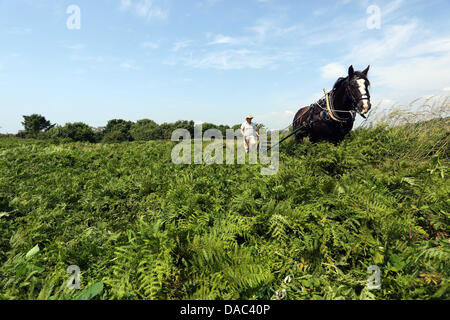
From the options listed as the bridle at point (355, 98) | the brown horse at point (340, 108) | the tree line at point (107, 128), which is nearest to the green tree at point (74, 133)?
the tree line at point (107, 128)

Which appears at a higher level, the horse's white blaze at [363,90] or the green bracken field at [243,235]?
the horse's white blaze at [363,90]

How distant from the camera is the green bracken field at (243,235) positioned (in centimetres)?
243

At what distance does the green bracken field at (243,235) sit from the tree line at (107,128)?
1218 inches

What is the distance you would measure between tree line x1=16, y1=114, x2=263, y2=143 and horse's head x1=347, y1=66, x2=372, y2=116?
95.1 feet

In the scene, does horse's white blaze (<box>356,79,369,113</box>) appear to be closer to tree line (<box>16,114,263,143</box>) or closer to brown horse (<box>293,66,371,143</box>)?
brown horse (<box>293,66,371,143</box>)

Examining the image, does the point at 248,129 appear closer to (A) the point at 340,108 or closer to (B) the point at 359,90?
(A) the point at 340,108

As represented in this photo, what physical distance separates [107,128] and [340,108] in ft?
315

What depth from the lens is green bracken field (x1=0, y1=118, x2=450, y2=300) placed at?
2.43 m

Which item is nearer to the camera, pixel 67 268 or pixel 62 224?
pixel 67 268

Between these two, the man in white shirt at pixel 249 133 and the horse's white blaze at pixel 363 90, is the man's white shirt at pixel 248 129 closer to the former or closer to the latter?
the man in white shirt at pixel 249 133

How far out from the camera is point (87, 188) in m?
6.37
